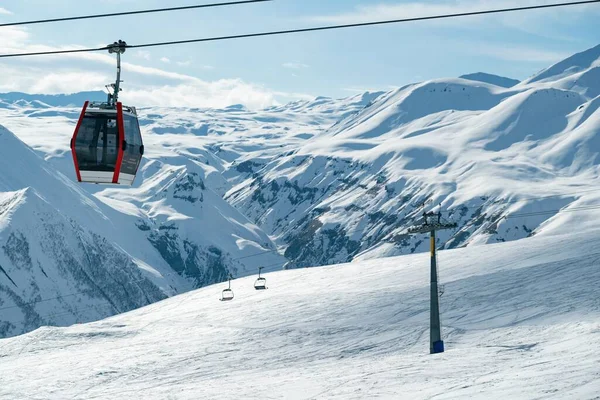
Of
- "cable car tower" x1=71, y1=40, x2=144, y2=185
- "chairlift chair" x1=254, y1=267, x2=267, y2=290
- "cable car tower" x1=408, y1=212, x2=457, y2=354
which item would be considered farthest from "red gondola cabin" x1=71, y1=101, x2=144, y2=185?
"chairlift chair" x1=254, y1=267, x2=267, y2=290

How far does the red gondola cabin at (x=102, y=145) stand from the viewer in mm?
25844

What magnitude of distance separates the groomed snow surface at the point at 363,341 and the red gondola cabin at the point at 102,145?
13980 millimetres

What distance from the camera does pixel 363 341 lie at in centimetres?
6009

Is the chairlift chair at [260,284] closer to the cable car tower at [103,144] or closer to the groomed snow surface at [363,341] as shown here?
the groomed snow surface at [363,341]

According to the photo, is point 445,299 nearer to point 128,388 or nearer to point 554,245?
point 554,245

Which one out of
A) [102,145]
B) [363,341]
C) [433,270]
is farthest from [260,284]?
[102,145]

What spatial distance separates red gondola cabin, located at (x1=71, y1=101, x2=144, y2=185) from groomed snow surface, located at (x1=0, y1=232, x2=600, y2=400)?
45.9 feet

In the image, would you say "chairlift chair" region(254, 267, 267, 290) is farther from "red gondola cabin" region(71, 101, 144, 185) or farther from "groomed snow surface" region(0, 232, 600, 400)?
"red gondola cabin" region(71, 101, 144, 185)

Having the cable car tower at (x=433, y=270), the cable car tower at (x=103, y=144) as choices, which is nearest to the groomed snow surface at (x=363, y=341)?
the cable car tower at (x=433, y=270)

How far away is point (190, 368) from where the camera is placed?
2197 inches

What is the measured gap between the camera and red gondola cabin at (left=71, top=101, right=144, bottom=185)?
2584 centimetres

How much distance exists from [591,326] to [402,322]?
1738 cm

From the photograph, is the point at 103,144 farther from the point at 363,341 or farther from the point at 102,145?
the point at 363,341

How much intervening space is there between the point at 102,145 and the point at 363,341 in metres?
37.3
